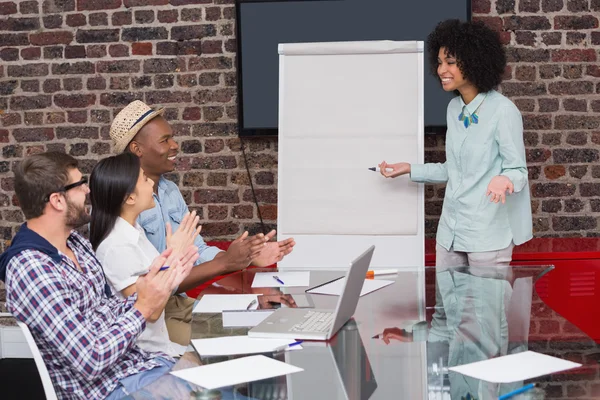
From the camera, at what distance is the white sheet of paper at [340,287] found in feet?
8.57

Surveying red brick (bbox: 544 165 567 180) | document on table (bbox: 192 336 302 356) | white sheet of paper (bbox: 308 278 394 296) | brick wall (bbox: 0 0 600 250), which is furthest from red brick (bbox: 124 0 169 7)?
document on table (bbox: 192 336 302 356)

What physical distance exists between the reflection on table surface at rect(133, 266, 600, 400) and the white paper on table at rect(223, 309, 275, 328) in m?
0.04

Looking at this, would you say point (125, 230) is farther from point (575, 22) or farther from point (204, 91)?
point (575, 22)

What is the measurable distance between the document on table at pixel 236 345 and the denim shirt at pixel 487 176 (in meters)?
1.55

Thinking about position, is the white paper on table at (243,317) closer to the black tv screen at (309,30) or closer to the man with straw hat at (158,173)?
the man with straw hat at (158,173)

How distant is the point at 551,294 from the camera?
363 cm

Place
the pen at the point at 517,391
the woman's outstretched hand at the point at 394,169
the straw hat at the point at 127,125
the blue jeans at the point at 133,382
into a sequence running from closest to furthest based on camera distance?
the pen at the point at 517,391, the blue jeans at the point at 133,382, the straw hat at the point at 127,125, the woman's outstretched hand at the point at 394,169

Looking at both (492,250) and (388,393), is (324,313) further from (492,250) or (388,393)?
(492,250)

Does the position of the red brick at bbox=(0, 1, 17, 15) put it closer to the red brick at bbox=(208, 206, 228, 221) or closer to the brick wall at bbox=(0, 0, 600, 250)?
the brick wall at bbox=(0, 0, 600, 250)

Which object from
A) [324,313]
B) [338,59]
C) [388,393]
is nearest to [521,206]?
[338,59]

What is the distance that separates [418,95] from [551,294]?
3.80 ft

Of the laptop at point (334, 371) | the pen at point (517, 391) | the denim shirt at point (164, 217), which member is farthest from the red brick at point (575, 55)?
the pen at point (517, 391)

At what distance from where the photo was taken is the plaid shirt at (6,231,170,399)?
1867 mm

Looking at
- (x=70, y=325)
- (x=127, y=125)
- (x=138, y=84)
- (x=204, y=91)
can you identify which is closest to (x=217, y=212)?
(x=204, y=91)
